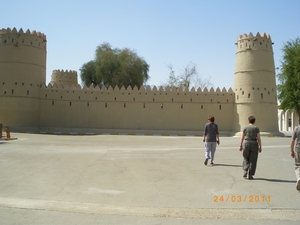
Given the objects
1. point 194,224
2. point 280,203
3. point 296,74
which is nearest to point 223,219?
point 194,224

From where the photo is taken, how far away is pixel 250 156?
771 centimetres

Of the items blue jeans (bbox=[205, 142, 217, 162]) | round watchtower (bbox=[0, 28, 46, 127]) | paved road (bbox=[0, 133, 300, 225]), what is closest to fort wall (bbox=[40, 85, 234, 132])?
round watchtower (bbox=[0, 28, 46, 127])

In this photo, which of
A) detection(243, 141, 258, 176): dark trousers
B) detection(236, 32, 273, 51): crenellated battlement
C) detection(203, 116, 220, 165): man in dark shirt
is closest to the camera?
detection(243, 141, 258, 176): dark trousers

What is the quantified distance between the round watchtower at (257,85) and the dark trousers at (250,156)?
1791cm

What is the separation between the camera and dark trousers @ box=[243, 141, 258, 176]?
7.64 m

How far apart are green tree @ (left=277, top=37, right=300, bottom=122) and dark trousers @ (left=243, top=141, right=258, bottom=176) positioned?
23.0 meters

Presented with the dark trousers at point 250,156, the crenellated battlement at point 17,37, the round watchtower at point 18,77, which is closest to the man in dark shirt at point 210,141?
the dark trousers at point 250,156

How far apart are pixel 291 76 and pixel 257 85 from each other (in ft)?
23.8

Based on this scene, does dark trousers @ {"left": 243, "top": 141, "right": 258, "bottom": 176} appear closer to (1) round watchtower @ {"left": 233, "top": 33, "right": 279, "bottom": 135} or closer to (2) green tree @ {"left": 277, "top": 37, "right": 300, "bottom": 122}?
(1) round watchtower @ {"left": 233, "top": 33, "right": 279, "bottom": 135}

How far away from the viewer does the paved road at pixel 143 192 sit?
16.5 feet

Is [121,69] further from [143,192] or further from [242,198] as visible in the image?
[242,198]

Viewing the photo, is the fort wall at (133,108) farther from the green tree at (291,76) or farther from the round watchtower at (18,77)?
the green tree at (291,76)
